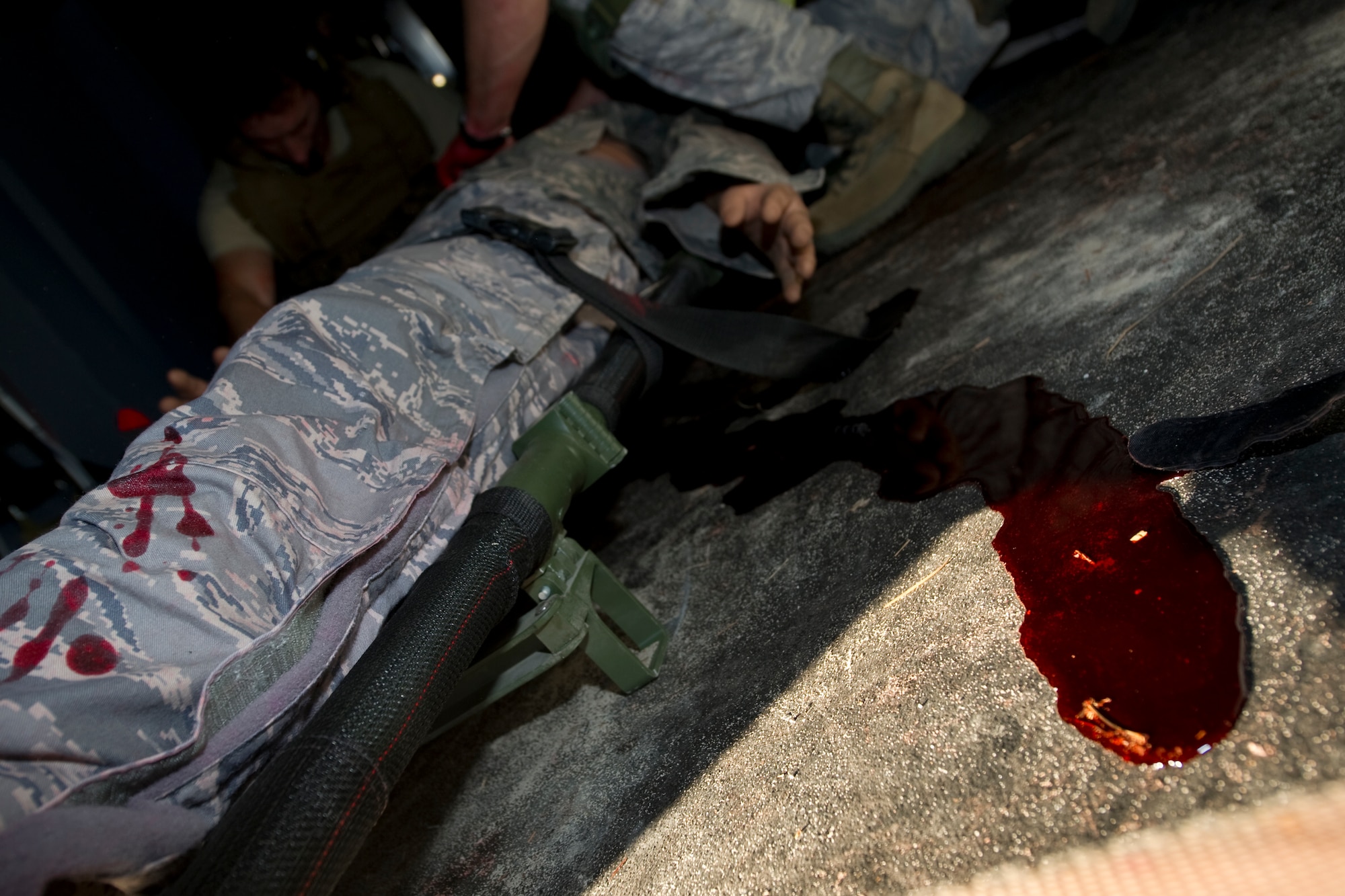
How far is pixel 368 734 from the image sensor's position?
625mm

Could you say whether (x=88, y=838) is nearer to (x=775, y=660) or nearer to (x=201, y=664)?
(x=201, y=664)

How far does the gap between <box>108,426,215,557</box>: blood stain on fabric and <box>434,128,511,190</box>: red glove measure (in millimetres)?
1246

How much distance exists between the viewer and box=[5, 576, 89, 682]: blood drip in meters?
0.57

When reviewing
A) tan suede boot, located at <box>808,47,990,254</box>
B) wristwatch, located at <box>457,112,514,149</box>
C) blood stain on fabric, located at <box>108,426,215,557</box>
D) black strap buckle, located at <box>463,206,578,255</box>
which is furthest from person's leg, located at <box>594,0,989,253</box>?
blood stain on fabric, located at <box>108,426,215,557</box>

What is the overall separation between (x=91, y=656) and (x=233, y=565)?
4.8 inches

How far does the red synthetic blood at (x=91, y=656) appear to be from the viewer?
581mm

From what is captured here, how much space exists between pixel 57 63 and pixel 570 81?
1077 millimetres

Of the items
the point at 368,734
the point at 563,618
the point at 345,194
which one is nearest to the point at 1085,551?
the point at 563,618

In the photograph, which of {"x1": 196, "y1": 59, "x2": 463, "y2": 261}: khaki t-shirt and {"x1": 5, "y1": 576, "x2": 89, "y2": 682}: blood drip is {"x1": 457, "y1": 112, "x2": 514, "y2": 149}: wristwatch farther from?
{"x1": 5, "y1": 576, "x2": 89, "y2": 682}: blood drip

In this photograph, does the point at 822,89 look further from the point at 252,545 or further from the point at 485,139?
the point at 252,545

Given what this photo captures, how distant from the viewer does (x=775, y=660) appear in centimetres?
81

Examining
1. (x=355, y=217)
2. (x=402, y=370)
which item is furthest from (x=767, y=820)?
(x=355, y=217)

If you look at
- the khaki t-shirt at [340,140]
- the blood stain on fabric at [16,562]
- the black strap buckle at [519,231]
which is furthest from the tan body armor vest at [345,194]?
the blood stain on fabric at [16,562]

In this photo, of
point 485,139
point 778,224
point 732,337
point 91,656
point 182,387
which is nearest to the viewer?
point 91,656
